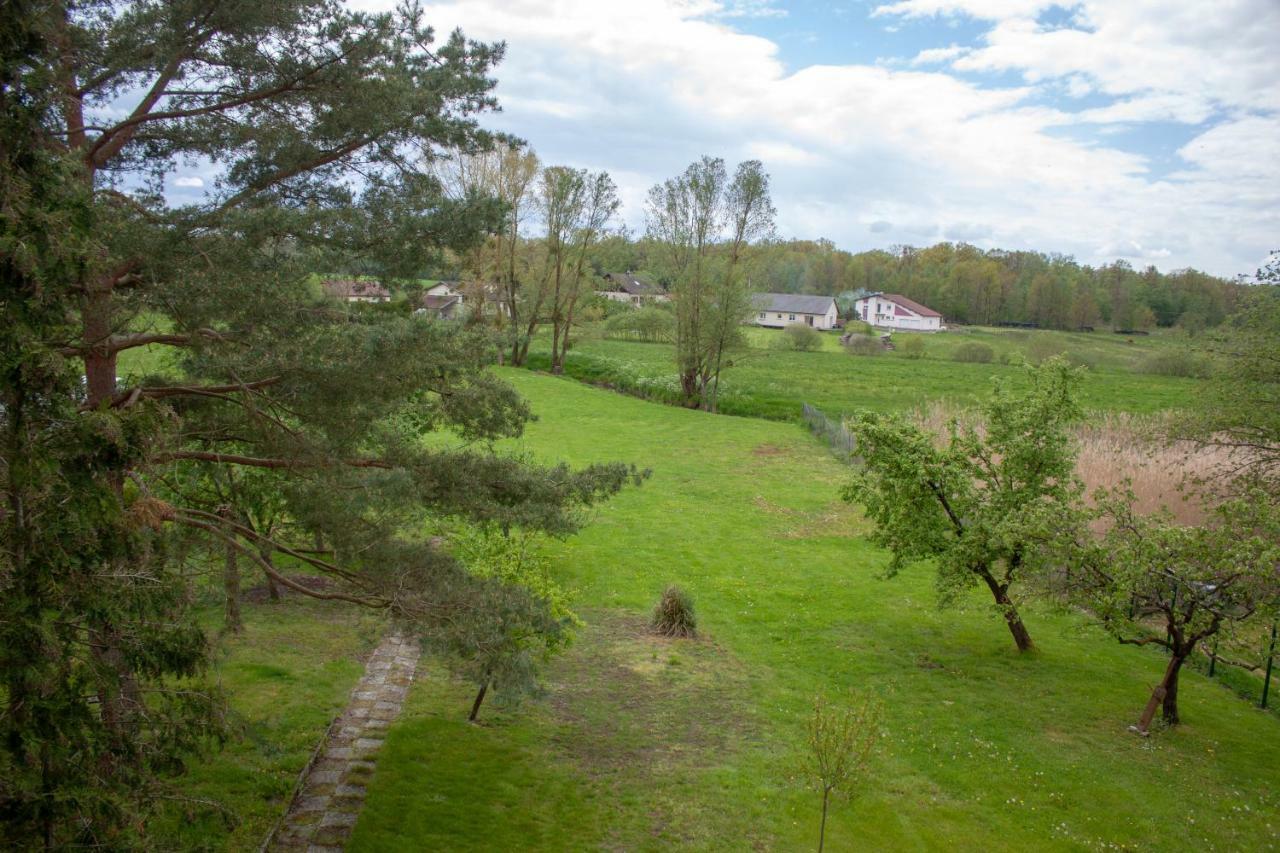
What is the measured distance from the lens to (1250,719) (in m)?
12.4

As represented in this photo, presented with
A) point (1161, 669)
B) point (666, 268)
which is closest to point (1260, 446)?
point (1161, 669)

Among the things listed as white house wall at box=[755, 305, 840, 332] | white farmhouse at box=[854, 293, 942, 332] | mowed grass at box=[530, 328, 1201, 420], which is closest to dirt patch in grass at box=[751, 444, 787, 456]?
mowed grass at box=[530, 328, 1201, 420]

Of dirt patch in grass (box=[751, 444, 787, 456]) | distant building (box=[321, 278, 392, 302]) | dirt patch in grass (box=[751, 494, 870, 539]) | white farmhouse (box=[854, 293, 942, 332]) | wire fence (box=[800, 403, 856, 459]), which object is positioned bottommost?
dirt patch in grass (box=[751, 494, 870, 539])

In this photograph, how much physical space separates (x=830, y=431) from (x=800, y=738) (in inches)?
984

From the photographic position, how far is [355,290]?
9.69 meters

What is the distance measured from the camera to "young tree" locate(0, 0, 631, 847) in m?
4.98

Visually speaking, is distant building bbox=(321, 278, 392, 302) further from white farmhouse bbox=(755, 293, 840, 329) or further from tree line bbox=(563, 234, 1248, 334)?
white farmhouse bbox=(755, 293, 840, 329)

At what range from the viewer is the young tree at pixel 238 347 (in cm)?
498

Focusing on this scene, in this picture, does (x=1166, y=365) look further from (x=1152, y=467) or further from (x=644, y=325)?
(x=1152, y=467)

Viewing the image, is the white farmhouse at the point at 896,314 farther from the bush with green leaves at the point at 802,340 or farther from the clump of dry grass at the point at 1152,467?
the clump of dry grass at the point at 1152,467

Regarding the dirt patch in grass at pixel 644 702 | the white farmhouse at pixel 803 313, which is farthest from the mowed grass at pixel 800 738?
the white farmhouse at pixel 803 313

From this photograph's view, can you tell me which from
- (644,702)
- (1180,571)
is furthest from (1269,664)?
(644,702)

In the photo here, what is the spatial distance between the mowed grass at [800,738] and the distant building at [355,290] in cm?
527

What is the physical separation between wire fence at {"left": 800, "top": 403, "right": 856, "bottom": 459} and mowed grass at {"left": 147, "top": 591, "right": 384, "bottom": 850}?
21.3m
